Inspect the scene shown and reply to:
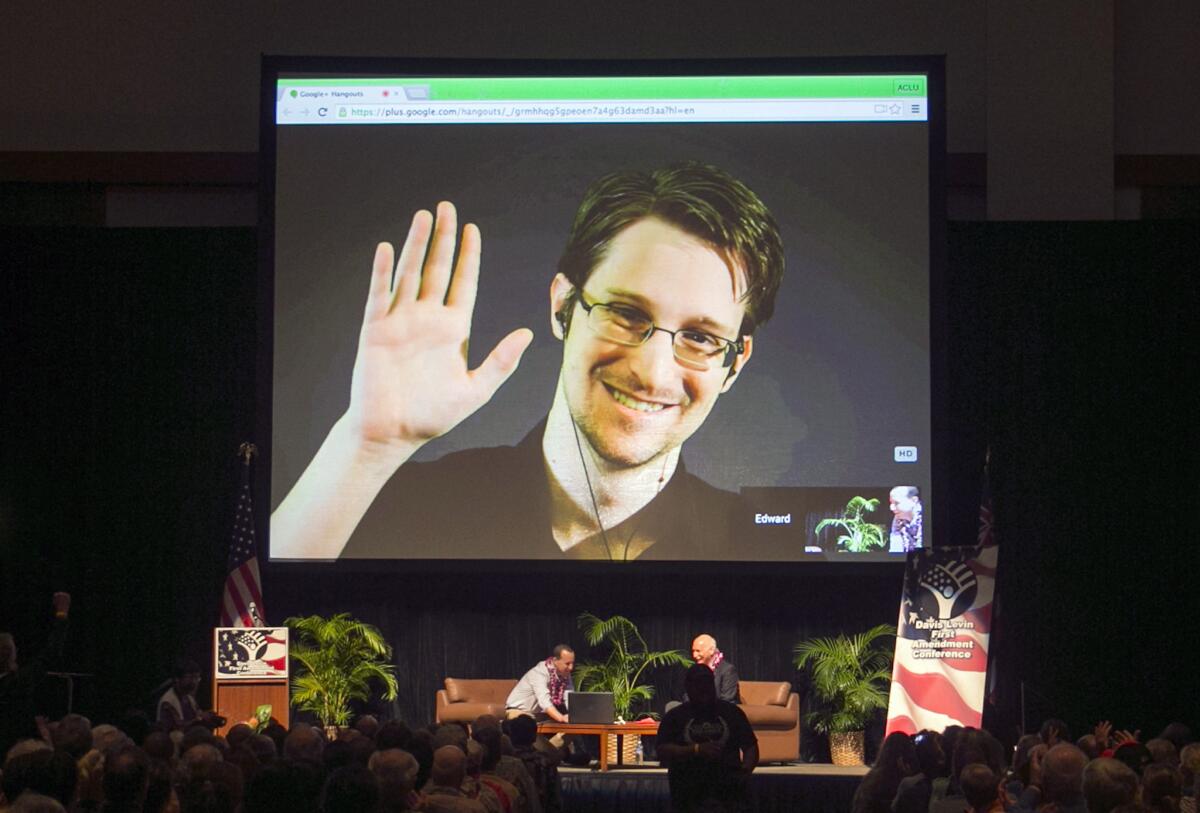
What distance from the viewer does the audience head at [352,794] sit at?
344cm

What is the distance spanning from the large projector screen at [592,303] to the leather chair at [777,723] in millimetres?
988

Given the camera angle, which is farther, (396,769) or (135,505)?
(135,505)

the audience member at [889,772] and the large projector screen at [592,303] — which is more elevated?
the large projector screen at [592,303]

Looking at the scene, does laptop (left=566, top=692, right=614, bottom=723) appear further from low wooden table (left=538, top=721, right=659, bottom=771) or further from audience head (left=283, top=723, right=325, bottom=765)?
audience head (left=283, top=723, right=325, bottom=765)

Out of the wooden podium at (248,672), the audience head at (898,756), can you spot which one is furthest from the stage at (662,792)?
the audience head at (898,756)

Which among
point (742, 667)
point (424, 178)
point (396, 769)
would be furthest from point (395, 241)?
→ point (396, 769)

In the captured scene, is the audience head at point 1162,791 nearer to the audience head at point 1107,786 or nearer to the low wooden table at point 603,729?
the audience head at point 1107,786

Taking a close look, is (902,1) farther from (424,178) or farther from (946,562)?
(946,562)

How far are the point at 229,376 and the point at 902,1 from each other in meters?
5.18

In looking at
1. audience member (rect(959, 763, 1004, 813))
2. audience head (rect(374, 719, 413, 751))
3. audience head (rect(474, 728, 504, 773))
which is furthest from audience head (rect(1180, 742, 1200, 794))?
audience head (rect(374, 719, 413, 751))

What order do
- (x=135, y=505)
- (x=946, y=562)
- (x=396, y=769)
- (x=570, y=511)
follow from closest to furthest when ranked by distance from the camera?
(x=396, y=769) < (x=946, y=562) < (x=570, y=511) < (x=135, y=505)

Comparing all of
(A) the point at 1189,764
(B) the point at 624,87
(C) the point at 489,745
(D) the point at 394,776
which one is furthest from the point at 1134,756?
(B) the point at 624,87

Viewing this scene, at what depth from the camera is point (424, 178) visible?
10562 mm

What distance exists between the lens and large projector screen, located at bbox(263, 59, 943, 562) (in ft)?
34.0
